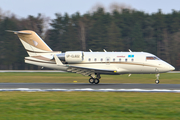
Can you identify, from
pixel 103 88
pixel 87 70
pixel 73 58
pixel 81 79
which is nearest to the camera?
pixel 103 88

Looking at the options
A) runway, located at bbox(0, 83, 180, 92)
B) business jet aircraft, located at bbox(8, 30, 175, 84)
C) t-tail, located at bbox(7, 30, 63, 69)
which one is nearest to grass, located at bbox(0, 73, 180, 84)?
t-tail, located at bbox(7, 30, 63, 69)

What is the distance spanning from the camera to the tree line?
6225cm

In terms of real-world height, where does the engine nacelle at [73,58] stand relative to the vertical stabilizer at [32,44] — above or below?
below

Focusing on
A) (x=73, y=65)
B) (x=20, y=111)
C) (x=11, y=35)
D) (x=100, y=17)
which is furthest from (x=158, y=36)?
(x=20, y=111)

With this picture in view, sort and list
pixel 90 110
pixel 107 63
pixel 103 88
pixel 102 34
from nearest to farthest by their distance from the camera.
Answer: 1. pixel 90 110
2. pixel 103 88
3. pixel 107 63
4. pixel 102 34

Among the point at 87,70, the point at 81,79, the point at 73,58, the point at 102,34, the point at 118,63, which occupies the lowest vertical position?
the point at 81,79

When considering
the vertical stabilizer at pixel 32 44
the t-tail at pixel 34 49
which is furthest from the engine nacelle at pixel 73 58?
the vertical stabilizer at pixel 32 44

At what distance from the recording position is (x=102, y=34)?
6481cm

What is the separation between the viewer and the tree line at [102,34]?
62250 mm

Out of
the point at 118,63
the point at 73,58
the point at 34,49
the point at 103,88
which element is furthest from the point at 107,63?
the point at 34,49

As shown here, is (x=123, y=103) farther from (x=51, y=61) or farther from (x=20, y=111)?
(x=51, y=61)

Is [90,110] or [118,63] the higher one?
[118,63]

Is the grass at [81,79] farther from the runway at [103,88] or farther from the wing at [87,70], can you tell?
the runway at [103,88]

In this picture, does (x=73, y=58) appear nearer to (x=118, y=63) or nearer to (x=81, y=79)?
(x=118, y=63)
